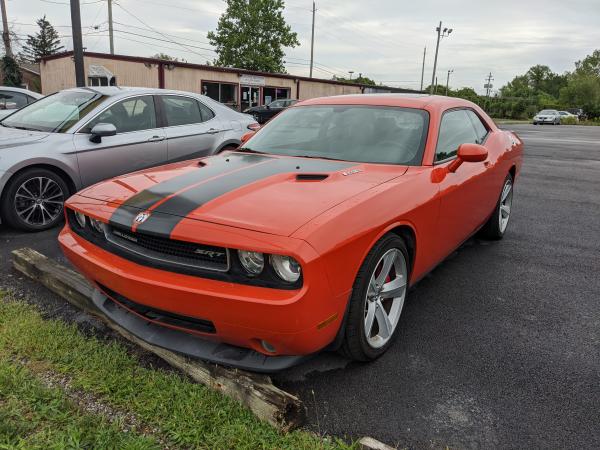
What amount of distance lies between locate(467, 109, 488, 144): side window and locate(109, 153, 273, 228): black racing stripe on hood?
2137 mm

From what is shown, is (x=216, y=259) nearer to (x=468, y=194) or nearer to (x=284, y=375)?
(x=284, y=375)

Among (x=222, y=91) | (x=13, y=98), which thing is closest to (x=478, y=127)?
(x=13, y=98)

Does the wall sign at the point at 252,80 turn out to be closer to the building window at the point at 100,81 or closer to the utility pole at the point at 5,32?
the building window at the point at 100,81

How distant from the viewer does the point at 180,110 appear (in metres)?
6.10

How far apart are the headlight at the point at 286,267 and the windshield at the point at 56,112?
4.07 m

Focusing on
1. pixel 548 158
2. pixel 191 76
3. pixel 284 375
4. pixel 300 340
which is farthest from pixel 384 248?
pixel 191 76

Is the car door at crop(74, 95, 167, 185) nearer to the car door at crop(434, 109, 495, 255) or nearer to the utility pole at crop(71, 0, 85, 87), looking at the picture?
the car door at crop(434, 109, 495, 255)

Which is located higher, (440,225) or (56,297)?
(440,225)

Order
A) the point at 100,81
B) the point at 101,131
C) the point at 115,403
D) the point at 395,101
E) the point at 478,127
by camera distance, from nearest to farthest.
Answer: the point at 115,403
the point at 395,101
the point at 478,127
the point at 101,131
the point at 100,81

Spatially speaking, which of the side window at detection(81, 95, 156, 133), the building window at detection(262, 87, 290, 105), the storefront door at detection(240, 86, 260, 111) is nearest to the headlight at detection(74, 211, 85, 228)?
the side window at detection(81, 95, 156, 133)

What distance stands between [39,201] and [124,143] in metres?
1.09

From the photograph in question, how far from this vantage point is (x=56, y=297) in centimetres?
331

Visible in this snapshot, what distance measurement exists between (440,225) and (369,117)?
965 millimetres

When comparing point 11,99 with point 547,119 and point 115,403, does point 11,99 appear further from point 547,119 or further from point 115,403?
point 547,119
